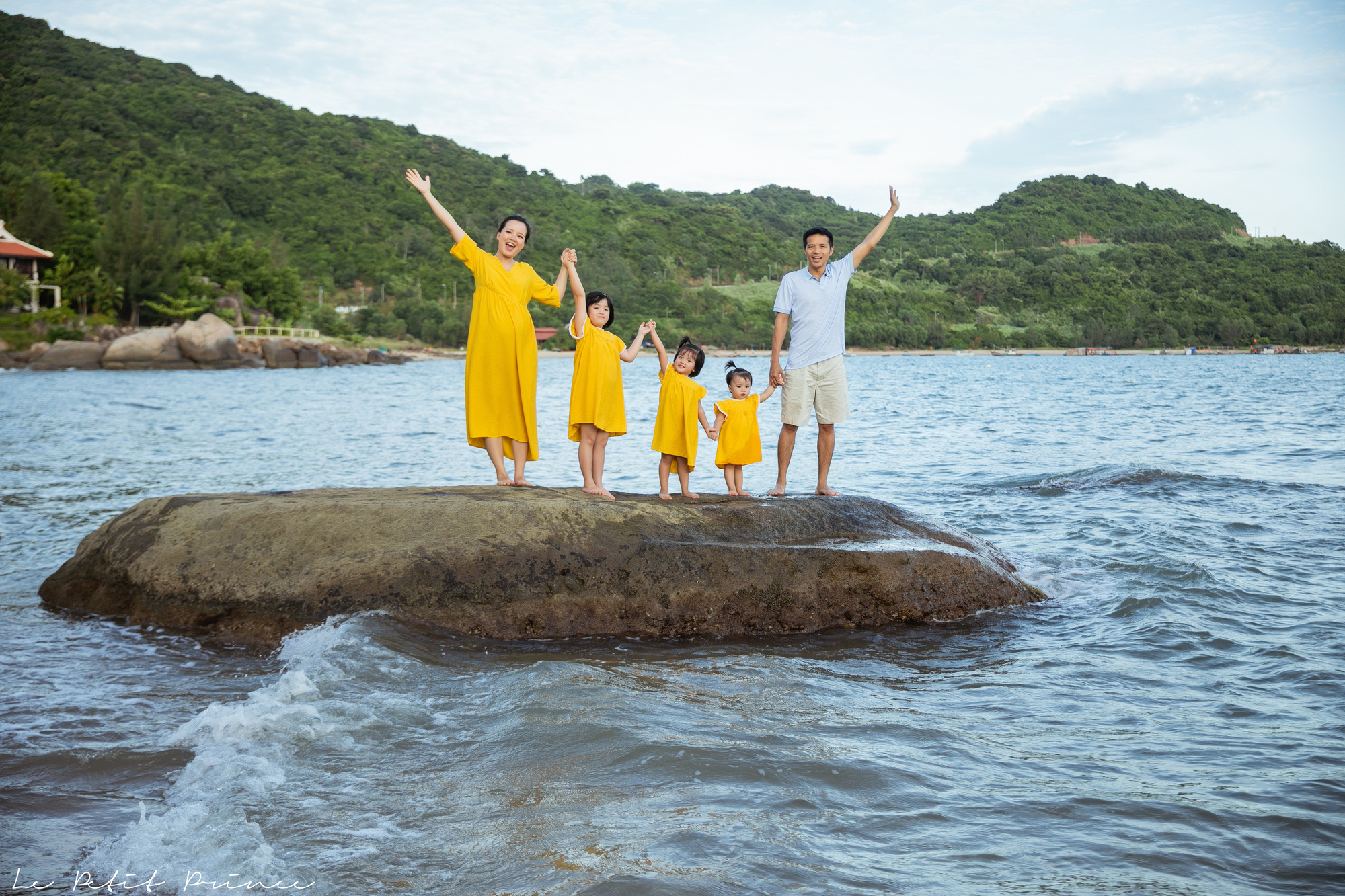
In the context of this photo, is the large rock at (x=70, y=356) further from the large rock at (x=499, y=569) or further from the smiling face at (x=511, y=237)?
the smiling face at (x=511, y=237)

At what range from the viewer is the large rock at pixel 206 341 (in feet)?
178

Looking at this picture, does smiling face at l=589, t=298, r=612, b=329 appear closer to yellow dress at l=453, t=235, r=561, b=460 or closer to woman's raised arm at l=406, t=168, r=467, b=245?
yellow dress at l=453, t=235, r=561, b=460

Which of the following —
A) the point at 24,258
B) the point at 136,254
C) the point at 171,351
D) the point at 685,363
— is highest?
the point at 136,254

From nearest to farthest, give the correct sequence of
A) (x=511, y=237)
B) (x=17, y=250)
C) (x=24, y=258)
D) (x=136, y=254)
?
(x=511, y=237)
(x=17, y=250)
(x=24, y=258)
(x=136, y=254)

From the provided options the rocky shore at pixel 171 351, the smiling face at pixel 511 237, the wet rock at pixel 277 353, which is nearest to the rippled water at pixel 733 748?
the smiling face at pixel 511 237

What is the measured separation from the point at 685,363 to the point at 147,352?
5464cm

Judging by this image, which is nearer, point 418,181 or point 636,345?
point 418,181

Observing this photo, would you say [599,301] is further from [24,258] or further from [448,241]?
[448,241]

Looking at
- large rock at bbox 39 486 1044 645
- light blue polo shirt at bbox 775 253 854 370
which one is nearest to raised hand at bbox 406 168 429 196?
large rock at bbox 39 486 1044 645

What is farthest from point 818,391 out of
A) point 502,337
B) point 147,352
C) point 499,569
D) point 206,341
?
point 206,341

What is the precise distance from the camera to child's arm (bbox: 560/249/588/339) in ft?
22.1

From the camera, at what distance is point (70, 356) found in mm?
48656

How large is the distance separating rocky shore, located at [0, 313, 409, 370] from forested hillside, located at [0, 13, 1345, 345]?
599cm

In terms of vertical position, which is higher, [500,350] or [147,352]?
[147,352]
